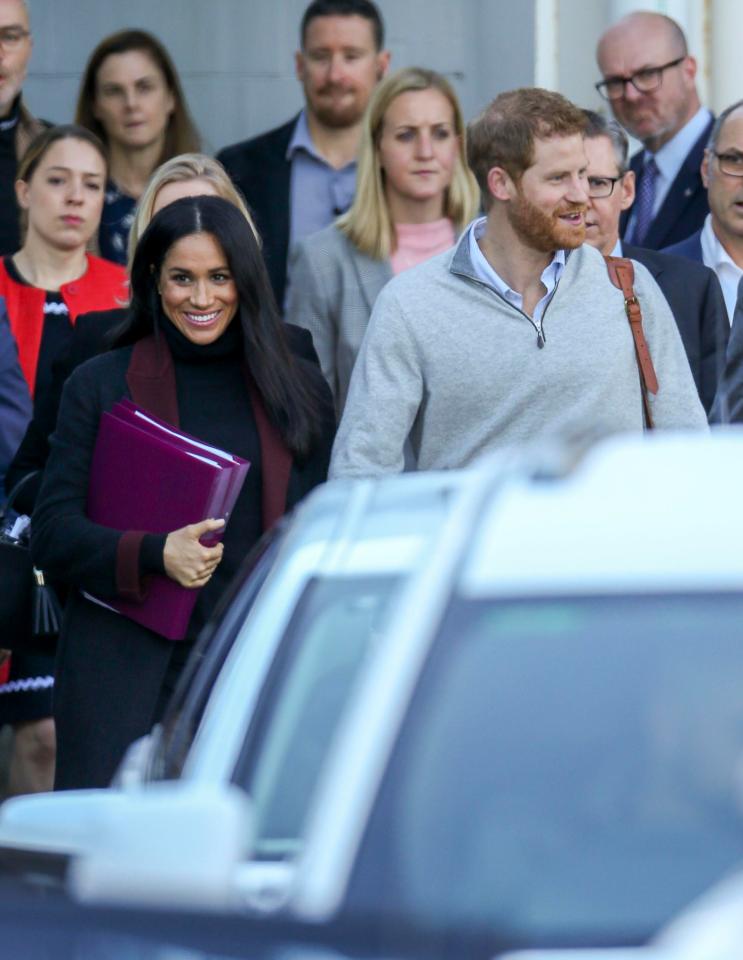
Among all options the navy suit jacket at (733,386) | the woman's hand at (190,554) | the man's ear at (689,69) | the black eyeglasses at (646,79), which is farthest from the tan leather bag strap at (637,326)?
the man's ear at (689,69)

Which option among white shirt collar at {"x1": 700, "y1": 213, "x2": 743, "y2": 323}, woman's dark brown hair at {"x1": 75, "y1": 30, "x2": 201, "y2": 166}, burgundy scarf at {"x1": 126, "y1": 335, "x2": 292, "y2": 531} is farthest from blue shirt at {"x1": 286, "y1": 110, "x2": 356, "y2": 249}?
burgundy scarf at {"x1": 126, "y1": 335, "x2": 292, "y2": 531}

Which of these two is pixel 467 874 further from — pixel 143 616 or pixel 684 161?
pixel 684 161

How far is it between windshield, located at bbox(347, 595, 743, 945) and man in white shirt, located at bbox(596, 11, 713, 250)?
15.2 ft

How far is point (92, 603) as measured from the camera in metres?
4.96

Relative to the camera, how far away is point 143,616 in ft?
15.9

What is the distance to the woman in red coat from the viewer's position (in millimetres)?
6238

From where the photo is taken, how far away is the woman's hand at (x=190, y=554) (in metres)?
4.70

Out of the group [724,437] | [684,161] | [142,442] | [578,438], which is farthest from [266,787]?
[684,161]

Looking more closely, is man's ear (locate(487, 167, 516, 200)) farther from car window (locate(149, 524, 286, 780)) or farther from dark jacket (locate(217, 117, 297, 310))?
car window (locate(149, 524, 286, 780))

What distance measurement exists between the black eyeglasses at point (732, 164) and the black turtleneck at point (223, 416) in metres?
1.81

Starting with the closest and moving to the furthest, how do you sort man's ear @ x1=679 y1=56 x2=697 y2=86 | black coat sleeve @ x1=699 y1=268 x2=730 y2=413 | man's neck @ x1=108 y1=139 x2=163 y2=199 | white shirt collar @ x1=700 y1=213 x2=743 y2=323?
black coat sleeve @ x1=699 y1=268 x2=730 y2=413 < white shirt collar @ x1=700 y1=213 x2=743 y2=323 < man's ear @ x1=679 y1=56 x2=697 y2=86 < man's neck @ x1=108 y1=139 x2=163 y2=199

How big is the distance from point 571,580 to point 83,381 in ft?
9.00

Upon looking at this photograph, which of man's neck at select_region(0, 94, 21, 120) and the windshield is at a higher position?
man's neck at select_region(0, 94, 21, 120)

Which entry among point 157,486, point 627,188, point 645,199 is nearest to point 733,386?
point 627,188
